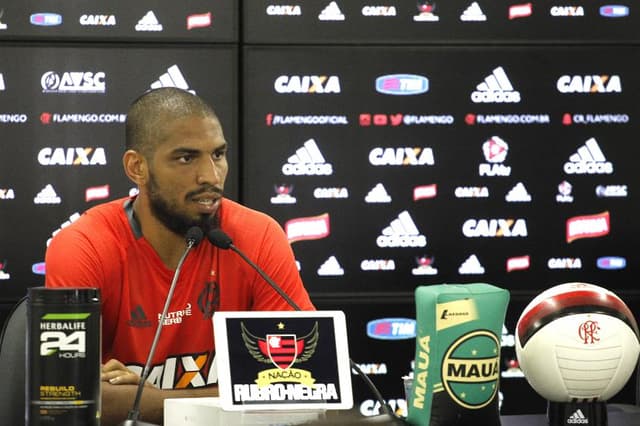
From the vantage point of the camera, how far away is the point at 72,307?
153cm

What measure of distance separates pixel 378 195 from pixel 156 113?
163 cm

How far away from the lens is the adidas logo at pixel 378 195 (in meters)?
4.30

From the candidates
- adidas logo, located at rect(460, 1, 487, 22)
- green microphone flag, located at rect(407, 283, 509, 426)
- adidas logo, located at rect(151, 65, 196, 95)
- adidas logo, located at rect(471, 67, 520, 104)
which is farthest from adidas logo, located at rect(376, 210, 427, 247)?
green microphone flag, located at rect(407, 283, 509, 426)

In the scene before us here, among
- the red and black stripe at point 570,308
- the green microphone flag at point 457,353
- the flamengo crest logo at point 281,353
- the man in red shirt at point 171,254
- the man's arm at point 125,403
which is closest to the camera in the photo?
the green microphone flag at point 457,353

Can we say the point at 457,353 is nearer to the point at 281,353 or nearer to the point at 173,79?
the point at 281,353

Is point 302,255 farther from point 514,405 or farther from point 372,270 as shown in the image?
point 514,405

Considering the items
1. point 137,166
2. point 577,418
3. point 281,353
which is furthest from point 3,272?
point 577,418

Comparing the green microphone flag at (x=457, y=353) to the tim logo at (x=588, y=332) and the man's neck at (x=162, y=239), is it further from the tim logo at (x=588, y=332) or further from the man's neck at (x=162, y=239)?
the man's neck at (x=162, y=239)

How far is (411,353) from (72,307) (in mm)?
2938

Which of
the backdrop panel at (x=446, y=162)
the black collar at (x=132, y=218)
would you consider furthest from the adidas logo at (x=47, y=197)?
the black collar at (x=132, y=218)

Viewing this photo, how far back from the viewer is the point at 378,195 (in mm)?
4305

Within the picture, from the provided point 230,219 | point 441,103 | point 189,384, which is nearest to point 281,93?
point 441,103

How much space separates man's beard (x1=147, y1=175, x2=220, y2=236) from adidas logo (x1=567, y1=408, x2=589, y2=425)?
1.16m

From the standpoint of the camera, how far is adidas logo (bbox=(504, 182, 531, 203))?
14.3 ft
